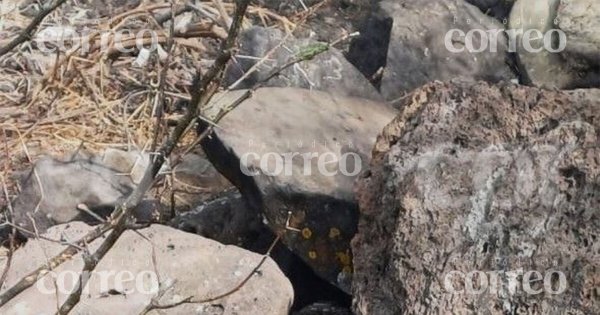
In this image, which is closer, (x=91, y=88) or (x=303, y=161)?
(x=303, y=161)

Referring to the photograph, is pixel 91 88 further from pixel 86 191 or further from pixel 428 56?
pixel 428 56

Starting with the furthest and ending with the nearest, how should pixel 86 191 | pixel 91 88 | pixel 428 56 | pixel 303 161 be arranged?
pixel 91 88
pixel 428 56
pixel 86 191
pixel 303 161

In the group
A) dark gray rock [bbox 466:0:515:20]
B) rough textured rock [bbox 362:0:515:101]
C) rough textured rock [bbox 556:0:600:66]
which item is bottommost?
rough textured rock [bbox 362:0:515:101]

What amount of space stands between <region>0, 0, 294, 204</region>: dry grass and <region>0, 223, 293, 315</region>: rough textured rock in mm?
1425

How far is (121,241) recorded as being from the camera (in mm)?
4988

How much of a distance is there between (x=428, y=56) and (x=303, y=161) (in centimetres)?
168

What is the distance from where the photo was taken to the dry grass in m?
6.65

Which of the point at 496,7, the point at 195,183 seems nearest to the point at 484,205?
the point at 195,183

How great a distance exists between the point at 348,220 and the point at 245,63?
6.46 ft

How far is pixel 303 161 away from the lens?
5289 millimetres

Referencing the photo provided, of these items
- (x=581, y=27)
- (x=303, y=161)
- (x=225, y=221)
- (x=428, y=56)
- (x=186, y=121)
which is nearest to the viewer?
(x=186, y=121)

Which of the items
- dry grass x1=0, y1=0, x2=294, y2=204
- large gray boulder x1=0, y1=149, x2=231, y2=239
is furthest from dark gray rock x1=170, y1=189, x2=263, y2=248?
dry grass x1=0, y1=0, x2=294, y2=204

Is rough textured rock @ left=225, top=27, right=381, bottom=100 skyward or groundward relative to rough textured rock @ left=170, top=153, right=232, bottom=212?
skyward

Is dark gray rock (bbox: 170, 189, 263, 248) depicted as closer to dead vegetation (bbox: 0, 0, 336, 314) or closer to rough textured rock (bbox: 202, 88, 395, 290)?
rough textured rock (bbox: 202, 88, 395, 290)
